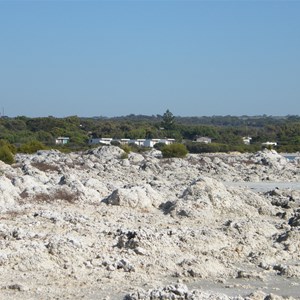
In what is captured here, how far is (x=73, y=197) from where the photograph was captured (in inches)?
710

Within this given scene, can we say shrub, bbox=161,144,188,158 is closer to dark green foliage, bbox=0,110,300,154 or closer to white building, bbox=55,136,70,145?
dark green foliage, bbox=0,110,300,154

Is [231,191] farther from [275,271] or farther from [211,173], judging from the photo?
[211,173]

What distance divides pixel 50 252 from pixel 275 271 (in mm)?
3655

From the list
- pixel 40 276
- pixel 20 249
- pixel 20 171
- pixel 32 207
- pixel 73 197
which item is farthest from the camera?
pixel 20 171

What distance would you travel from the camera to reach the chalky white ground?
10.9 m

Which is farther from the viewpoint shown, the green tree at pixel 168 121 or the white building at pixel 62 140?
the green tree at pixel 168 121

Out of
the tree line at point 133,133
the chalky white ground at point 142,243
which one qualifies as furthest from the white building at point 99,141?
the chalky white ground at point 142,243

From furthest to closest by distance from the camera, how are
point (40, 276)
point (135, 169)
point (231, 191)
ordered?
point (135, 169)
point (231, 191)
point (40, 276)

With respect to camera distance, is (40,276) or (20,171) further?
(20,171)

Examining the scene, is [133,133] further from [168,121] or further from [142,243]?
[142,243]

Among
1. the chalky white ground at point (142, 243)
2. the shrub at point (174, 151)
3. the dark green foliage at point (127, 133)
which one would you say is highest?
the dark green foliage at point (127, 133)

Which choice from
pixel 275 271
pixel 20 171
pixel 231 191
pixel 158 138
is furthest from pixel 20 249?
pixel 158 138

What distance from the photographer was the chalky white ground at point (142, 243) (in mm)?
10914

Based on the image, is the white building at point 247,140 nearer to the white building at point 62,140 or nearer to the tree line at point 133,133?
the tree line at point 133,133
